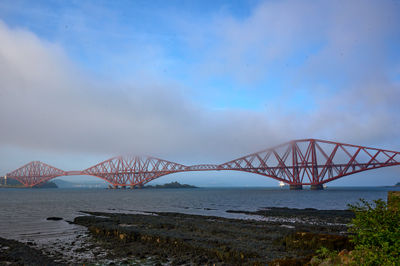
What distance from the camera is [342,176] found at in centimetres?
8769

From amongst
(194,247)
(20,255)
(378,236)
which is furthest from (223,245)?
(20,255)

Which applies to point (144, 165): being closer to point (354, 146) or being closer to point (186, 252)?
point (354, 146)

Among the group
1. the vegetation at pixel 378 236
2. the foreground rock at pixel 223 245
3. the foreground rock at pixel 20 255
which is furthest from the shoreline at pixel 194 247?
the vegetation at pixel 378 236

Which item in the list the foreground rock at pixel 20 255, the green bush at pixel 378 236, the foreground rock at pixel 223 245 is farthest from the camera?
the foreground rock at pixel 20 255

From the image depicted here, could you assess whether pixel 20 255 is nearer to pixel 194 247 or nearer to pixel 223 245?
pixel 194 247

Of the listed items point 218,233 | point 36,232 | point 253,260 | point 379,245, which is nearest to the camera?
point 379,245

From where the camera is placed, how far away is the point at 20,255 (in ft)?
45.1

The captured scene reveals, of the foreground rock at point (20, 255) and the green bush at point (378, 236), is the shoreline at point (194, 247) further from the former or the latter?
the green bush at point (378, 236)

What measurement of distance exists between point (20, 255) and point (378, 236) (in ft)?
50.6

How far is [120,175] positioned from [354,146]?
108792mm

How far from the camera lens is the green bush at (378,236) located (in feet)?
19.2

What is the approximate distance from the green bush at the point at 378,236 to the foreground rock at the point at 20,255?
40.0ft

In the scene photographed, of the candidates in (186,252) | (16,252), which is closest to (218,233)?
(186,252)

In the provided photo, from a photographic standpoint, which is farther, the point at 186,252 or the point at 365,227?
the point at 186,252
